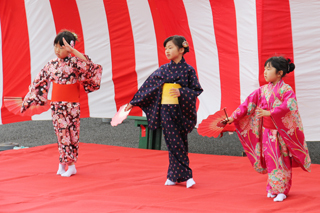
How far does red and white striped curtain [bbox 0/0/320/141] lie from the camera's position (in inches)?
157

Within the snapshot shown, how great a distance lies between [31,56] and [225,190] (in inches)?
122

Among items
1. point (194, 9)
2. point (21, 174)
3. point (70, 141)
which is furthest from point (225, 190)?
point (194, 9)

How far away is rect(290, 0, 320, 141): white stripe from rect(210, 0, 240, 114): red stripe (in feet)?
2.02

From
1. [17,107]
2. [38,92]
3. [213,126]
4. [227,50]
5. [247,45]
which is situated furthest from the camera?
[227,50]

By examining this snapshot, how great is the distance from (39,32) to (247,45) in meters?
2.50

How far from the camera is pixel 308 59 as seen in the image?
3.97 m

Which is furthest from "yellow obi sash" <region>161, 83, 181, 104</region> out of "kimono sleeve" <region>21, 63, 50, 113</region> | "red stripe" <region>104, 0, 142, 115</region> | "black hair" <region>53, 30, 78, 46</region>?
"red stripe" <region>104, 0, 142, 115</region>

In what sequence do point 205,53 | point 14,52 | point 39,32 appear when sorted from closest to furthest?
point 205,53
point 14,52
point 39,32

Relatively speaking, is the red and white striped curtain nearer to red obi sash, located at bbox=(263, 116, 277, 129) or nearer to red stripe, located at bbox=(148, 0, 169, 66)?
red stripe, located at bbox=(148, 0, 169, 66)

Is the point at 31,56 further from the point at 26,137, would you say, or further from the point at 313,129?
the point at 313,129

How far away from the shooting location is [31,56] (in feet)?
16.3

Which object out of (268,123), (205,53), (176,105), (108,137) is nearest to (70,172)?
(176,105)

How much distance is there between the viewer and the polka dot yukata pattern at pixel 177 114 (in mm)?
3086

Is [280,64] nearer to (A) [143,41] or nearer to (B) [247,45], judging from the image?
(B) [247,45]
